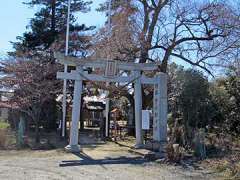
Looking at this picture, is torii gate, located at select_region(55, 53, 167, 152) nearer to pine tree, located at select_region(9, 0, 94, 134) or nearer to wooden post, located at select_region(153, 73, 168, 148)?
wooden post, located at select_region(153, 73, 168, 148)

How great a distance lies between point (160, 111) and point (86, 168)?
19.4 ft

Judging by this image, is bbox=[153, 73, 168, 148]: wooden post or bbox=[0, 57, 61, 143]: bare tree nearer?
bbox=[153, 73, 168, 148]: wooden post

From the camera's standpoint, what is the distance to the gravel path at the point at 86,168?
10836mm

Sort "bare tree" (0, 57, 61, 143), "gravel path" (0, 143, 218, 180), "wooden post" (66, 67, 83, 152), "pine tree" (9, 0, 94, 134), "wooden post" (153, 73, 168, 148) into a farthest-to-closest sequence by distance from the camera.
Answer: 1. "pine tree" (9, 0, 94, 134)
2. "bare tree" (0, 57, 61, 143)
3. "wooden post" (153, 73, 168, 148)
4. "wooden post" (66, 67, 83, 152)
5. "gravel path" (0, 143, 218, 180)

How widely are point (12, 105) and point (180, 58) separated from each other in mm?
10132

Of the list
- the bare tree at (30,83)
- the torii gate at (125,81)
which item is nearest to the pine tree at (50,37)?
the bare tree at (30,83)

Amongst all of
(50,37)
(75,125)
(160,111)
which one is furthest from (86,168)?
(50,37)

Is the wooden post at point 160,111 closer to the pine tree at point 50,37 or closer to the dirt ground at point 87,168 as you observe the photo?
the dirt ground at point 87,168

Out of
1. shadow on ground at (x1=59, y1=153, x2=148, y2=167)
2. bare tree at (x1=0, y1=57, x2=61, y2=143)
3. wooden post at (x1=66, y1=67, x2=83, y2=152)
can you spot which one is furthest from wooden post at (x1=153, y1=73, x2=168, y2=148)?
bare tree at (x1=0, y1=57, x2=61, y2=143)

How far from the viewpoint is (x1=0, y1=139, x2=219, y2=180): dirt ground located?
10852 millimetres

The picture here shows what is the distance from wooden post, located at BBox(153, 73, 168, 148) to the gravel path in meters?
1.86

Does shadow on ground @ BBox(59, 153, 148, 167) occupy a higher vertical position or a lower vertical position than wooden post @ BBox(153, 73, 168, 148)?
lower

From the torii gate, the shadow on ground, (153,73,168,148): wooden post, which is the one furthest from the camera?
(153,73,168,148): wooden post

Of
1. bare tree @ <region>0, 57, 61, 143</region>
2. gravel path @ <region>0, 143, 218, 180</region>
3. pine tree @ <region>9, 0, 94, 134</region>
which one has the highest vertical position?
pine tree @ <region>9, 0, 94, 134</region>
